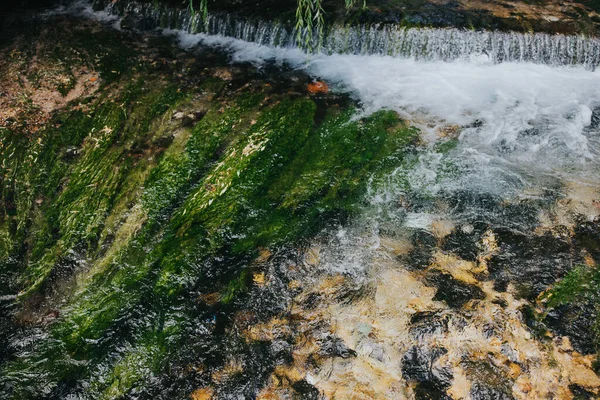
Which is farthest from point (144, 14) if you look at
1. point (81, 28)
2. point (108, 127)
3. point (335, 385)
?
point (335, 385)

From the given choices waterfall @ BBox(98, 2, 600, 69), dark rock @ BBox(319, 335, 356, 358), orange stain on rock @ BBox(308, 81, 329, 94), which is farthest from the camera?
waterfall @ BBox(98, 2, 600, 69)

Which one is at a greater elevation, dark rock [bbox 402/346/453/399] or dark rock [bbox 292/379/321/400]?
dark rock [bbox 402/346/453/399]

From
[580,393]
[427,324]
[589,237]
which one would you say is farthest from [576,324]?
[427,324]

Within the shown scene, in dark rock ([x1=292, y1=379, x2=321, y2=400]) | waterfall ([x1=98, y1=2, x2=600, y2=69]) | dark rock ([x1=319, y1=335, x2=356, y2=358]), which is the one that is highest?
waterfall ([x1=98, y1=2, x2=600, y2=69])

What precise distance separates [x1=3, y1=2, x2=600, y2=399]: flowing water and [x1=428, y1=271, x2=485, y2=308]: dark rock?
0.04 feet

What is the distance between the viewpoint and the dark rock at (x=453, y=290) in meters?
3.75

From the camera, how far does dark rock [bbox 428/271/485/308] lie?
3.75m

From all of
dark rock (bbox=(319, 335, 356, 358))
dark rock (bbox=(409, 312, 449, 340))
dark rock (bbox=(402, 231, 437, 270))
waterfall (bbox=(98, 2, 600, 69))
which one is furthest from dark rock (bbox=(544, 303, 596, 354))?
waterfall (bbox=(98, 2, 600, 69))

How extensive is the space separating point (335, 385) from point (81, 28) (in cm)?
865

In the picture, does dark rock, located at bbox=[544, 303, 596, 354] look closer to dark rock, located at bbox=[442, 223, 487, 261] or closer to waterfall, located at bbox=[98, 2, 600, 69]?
dark rock, located at bbox=[442, 223, 487, 261]

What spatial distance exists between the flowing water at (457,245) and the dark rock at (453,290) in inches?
0.4

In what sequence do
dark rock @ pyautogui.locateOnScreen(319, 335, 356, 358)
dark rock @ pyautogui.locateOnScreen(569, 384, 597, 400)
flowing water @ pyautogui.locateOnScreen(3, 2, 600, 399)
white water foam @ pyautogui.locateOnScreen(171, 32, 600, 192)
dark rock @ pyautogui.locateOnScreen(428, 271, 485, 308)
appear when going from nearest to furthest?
dark rock @ pyautogui.locateOnScreen(569, 384, 597, 400)
flowing water @ pyautogui.locateOnScreen(3, 2, 600, 399)
dark rock @ pyautogui.locateOnScreen(319, 335, 356, 358)
dark rock @ pyautogui.locateOnScreen(428, 271, 485, 308)
white water foam @ pyautogui.locateOnScreen(171, 32, 600, 192)

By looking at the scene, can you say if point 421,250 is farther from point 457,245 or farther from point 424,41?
point 424,41

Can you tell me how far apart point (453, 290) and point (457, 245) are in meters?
0.59
